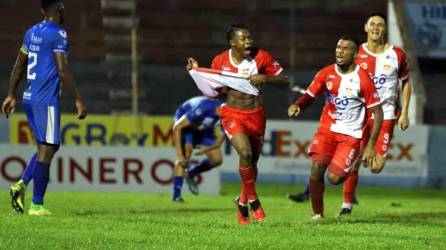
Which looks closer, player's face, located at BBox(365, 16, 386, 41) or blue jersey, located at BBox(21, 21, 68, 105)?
blue jersey, located at BBox(21, 21, 68, 105)

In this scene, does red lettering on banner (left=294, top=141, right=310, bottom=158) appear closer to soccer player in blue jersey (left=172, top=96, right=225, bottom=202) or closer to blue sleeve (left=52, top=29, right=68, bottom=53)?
soccer player in blue jersey (left=172, top=96, right=225, bottom=202)

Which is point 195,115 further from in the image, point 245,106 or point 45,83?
point 45,83

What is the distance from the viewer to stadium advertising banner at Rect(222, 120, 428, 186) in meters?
24.7

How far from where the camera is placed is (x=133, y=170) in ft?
72.7

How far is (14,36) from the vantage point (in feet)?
85.3

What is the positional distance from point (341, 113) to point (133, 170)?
948cm

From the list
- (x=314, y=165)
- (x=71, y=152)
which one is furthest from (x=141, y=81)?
(x=314, y=165)

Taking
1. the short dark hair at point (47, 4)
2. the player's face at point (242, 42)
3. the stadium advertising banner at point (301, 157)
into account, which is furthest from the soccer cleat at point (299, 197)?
the short dark hair at point (47, 4)

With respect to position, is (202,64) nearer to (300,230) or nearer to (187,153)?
(187,153)

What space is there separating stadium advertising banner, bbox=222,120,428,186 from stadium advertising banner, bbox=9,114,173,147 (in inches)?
59.8

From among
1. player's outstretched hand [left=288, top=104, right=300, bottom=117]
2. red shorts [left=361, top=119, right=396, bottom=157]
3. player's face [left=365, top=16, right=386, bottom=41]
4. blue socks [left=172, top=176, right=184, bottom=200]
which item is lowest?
blue socks [left=172, top=176, right=184, bottom=200]

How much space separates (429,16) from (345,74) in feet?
46.0

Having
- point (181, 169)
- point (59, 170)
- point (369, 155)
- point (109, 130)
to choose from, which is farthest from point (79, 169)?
point (369, 155)

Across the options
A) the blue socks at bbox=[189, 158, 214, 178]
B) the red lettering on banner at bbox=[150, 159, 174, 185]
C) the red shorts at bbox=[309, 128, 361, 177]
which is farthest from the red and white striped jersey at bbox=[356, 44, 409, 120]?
the red lettering on banner at bbox=[150, 159, 174, 185]
